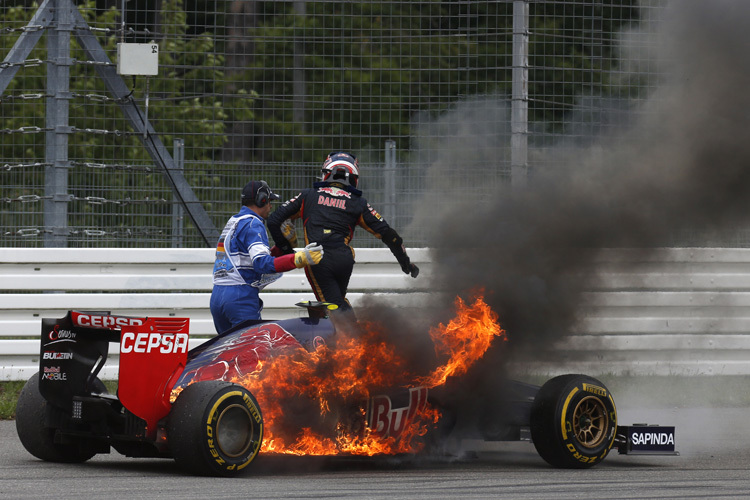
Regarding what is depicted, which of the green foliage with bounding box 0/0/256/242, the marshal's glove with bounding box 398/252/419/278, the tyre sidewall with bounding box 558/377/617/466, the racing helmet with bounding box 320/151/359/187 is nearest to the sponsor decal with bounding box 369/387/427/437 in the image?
the tyre sidewall with bounding box 558/377/617/466

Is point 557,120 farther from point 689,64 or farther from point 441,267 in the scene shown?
point 441,267

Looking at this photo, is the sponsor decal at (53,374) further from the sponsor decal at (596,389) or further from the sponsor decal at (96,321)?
the sponsor decal at (596,389)

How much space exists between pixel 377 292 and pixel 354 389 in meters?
3.81

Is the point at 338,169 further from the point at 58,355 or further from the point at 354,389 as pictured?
the point at 58,355

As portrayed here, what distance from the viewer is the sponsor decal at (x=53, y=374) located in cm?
761

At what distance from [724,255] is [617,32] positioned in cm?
260

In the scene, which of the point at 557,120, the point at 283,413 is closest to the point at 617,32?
the point at 557,120

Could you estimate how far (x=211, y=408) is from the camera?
699 centimetres

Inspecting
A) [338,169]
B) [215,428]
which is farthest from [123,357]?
[338,169]

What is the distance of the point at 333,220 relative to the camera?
909cm

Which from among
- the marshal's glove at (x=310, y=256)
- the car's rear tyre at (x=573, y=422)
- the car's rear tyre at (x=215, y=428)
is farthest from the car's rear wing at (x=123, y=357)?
the car's rear tyre at (x=573, y=422)

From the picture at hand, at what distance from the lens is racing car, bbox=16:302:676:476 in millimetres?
7129

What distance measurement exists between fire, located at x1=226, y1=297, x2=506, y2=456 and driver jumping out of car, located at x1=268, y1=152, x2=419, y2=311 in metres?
1.21

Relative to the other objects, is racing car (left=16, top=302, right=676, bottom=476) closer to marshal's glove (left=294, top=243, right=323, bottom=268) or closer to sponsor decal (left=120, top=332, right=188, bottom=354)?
sponsor decal (left=120, top=332, right=188, bottom=354)
